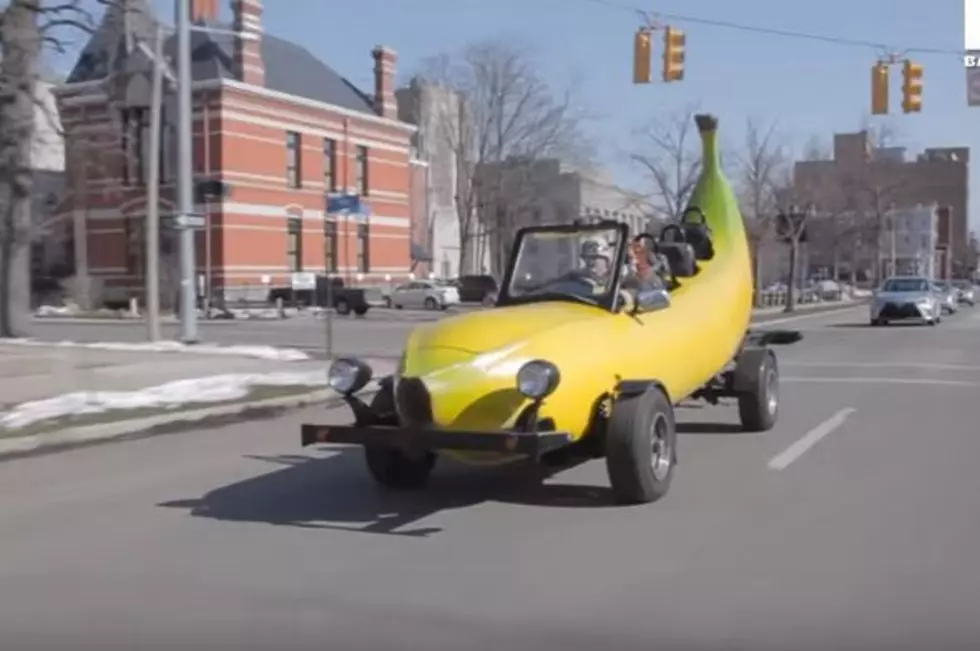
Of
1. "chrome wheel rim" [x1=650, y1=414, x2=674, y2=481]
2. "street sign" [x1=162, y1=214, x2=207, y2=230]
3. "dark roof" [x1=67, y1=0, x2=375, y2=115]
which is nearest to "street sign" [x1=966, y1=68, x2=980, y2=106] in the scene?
"street sign" [x1=162, y1=214, x2=207, y2=230]

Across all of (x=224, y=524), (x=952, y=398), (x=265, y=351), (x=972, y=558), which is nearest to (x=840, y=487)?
(x=972, y=558)

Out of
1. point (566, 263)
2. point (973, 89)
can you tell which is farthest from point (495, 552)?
point (973, 89)

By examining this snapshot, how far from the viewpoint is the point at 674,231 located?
41.2ft

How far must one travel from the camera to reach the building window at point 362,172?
212 ft

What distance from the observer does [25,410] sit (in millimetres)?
14008

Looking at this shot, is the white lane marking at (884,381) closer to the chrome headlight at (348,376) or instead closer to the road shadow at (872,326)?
the chrome headlight at (348,376)

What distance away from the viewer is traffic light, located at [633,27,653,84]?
1019 inches

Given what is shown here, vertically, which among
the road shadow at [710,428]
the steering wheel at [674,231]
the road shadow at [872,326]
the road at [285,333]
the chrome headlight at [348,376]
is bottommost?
the road at [285,333]

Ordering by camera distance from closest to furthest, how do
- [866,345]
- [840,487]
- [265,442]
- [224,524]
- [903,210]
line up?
[224,524]
[840,487]
[265,442]
[866,345]
[903,210]

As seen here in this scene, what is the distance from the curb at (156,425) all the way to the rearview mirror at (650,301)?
5859 millimetres

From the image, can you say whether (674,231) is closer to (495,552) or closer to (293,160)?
(495,552)

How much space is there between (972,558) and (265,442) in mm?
7303

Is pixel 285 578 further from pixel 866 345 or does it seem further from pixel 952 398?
pixel 866 345

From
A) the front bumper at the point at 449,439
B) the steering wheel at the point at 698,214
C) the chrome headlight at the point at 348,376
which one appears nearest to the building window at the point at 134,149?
the steering wheel at the point at 698,214
